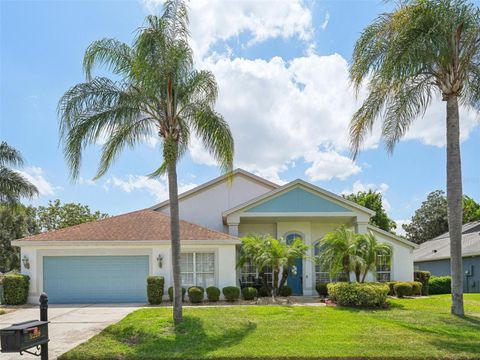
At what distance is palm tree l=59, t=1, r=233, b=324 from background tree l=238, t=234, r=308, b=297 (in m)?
6.28

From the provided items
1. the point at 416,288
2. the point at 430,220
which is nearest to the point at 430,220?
the point at 430,220

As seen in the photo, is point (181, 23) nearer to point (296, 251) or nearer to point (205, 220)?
point (296, 251)

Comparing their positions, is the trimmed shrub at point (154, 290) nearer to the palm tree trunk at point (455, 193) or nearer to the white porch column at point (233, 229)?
the white porch column at point (233, 229)

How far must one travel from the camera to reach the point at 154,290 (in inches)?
728

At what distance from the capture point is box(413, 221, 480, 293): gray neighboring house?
92.7 feet

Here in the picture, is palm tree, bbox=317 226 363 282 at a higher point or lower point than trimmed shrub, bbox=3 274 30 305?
higher

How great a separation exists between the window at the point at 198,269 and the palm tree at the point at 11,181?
747 cm

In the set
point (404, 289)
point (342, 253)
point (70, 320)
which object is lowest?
point (404, 289)

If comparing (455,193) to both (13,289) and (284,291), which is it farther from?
(13,289)

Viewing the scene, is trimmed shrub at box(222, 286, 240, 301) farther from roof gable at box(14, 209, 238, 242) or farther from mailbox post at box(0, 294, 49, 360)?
mailbox post at box(0, 294, 49, 360)

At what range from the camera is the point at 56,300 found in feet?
65.9

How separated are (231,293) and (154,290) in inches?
125

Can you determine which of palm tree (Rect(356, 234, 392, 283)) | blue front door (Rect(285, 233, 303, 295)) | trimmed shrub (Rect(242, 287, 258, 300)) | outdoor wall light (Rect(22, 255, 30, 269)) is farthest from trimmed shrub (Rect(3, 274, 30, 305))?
palm tree (Rect(356, 234, 392, 283))

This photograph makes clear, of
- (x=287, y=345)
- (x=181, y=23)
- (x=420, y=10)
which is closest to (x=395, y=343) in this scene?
(x=287, y=345)
